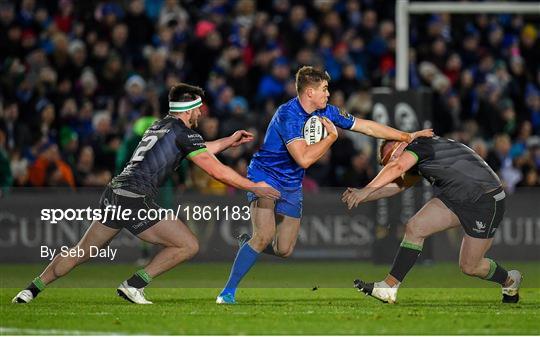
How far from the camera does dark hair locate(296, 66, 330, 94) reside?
12.6 m

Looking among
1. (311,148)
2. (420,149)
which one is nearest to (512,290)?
(420,149)

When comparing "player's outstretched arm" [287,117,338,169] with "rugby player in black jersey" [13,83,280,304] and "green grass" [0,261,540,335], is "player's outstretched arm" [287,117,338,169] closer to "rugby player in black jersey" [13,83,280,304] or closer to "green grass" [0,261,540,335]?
"rugby player in black jersey" [13,83,280,304]

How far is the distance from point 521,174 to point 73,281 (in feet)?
35.1

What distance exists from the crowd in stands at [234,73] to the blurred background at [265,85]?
25mm

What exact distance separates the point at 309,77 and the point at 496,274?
251 centimetres

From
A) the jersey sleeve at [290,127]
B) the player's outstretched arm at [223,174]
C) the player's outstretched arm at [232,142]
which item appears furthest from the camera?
the player's outstretched arm at [232,142]

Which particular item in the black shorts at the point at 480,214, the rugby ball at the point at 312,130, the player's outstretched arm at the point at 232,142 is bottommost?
the black shorts at the point at 480,214

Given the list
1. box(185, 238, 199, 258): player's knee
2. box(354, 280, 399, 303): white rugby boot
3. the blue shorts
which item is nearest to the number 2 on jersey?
box(185, 238, 199, 258): player's knee

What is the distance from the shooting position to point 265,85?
2236 cm

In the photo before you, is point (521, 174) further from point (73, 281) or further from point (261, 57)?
point (73, 281)

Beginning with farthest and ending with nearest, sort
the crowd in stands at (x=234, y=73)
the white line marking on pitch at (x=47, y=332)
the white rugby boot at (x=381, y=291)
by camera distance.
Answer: the crowd in stands at (x=234, y=73) < the white rugby boot at (x=381, y=291) < the white line marking on pitch at (x=47, y=332)

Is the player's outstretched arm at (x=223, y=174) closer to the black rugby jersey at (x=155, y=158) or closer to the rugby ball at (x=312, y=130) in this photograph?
the black rugby jersey at (x=155, y=158)

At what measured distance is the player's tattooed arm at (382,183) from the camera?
12.2 metres

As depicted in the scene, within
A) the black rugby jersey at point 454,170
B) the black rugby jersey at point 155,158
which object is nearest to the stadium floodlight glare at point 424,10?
the black rugby jersey at point 454,170
